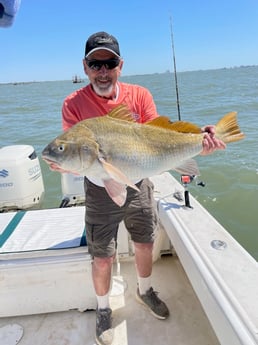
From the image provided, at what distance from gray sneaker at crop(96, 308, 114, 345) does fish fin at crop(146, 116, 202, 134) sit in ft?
4.58

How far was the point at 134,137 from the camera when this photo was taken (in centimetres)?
191

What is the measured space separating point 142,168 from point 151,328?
1.33 metres

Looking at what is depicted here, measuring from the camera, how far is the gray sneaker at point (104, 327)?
2375 mm

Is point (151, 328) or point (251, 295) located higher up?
point (251, 295)

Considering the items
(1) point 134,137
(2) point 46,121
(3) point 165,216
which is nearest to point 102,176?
(1) point 134,137

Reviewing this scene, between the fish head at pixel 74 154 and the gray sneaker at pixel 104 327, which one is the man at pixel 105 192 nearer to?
the gray sneaker at pixel 104 327

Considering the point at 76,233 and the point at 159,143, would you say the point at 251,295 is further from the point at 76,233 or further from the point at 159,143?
the point at 76,233

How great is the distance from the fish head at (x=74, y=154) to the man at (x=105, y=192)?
400 mm

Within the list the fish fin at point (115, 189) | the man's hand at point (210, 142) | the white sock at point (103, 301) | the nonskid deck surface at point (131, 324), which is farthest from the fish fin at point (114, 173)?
the nonskid deck surface at point (131, 324)

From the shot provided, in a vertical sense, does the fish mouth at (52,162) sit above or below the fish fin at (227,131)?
below

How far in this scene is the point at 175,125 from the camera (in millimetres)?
2035

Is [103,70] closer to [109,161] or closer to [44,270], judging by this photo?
[109,161]

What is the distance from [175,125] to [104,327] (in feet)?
4.93

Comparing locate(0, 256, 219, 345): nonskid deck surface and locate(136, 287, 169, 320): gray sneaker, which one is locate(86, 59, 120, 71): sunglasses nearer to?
locate(136, 287, 169, 320): gray sneaker
